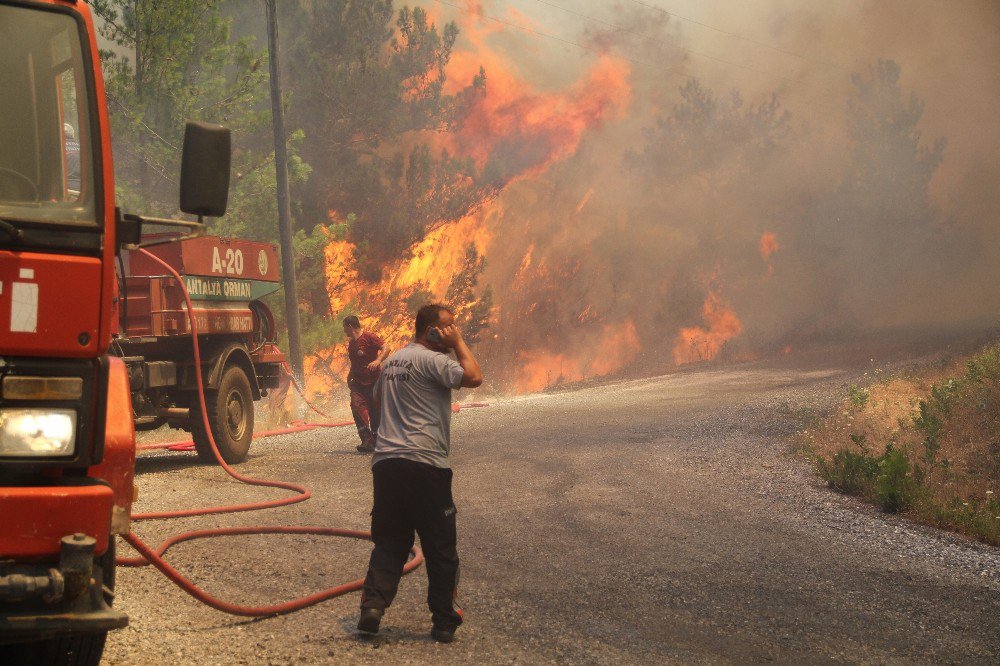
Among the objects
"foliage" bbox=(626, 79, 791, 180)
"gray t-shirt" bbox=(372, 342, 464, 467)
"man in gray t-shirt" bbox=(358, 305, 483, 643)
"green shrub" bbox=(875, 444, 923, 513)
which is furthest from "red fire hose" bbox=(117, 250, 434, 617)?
"foliage" bbox=(626, 79, 791, 180)

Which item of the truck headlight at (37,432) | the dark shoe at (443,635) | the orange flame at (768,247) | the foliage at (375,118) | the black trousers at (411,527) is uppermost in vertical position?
the foliage at (375,118)

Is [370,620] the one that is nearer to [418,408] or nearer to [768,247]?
[418,408]

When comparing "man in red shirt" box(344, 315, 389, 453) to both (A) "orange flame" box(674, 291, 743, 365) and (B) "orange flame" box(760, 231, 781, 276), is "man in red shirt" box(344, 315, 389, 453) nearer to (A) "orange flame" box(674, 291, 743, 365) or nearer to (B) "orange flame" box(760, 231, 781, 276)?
(A) "orange flame" box(674, 291, 743, 365)

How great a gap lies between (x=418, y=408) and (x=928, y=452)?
21.5 feet

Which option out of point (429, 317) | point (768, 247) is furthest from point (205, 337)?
point (768, 247)

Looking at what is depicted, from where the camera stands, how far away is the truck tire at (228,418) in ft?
36.3

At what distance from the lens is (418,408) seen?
17.1 ft

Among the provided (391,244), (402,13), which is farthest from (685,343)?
(402,13)

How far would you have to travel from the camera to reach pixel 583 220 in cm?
3400

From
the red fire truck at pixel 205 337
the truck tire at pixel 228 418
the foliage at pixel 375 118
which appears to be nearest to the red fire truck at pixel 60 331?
the red fire truck at pixel 205 337

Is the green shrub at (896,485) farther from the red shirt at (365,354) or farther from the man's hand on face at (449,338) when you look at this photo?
the red shirt at (365,354)

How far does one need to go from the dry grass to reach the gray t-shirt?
4518 millimetres

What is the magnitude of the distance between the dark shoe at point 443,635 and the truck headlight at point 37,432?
2.21 metres

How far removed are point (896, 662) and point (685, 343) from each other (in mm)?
28618
